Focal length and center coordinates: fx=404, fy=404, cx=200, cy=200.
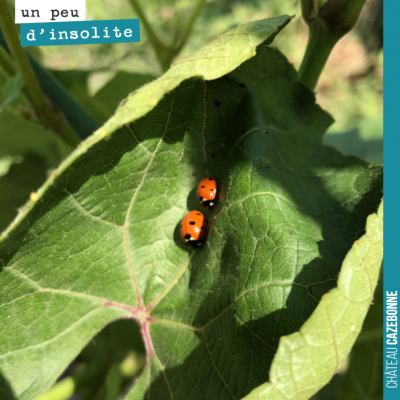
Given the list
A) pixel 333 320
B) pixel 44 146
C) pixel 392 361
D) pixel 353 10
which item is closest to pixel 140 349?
pixel 44 146

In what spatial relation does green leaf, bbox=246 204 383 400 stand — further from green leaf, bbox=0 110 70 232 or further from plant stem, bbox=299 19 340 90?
green leaf, bbox=0 110 70 232

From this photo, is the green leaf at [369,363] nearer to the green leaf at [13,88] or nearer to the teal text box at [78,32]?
the teal text box at [78,32]

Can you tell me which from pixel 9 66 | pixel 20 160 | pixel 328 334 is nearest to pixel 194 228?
pixel 328 334

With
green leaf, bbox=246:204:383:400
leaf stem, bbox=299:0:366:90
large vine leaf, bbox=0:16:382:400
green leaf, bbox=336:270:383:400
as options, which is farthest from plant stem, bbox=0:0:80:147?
green leaf, bbox=336:270:383:400

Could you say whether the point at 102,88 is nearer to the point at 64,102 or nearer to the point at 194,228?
the point at 64,102

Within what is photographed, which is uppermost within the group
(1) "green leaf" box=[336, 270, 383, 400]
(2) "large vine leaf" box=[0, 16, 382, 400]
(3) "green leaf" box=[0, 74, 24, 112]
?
(3) "green leaf" box=[0, 74, 24, 112]

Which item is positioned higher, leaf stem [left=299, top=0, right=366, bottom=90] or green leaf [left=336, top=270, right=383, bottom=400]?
leaf stem [left=299, top=0, right=366, bottom=90]
